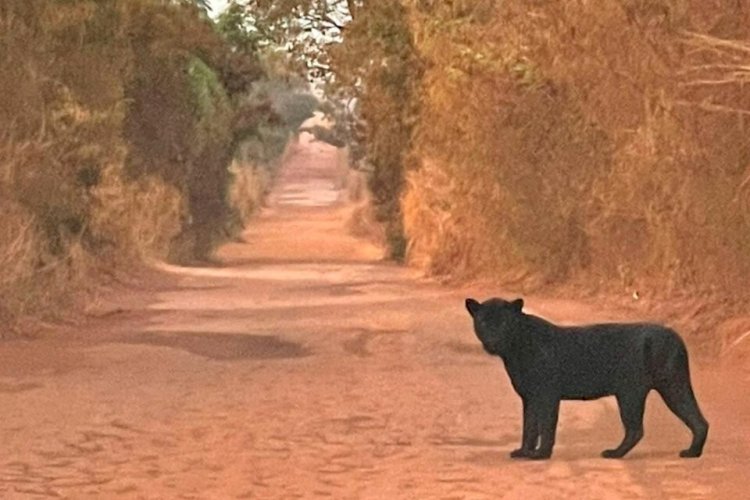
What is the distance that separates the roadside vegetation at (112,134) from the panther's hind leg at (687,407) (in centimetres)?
849

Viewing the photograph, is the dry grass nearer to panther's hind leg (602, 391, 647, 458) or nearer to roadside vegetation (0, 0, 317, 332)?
roadside vegetation (0, 0, 317, 332)

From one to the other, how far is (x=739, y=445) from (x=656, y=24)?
5385mm

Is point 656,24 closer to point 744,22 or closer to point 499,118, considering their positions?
point 744,22

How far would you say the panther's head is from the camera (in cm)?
715

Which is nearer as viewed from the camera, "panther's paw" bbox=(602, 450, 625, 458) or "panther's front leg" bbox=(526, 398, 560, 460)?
"panther's front leg" bbox=(526, 398, 560, 460)

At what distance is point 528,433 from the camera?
286 inches

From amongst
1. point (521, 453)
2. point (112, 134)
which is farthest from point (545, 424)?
point (112, 134)

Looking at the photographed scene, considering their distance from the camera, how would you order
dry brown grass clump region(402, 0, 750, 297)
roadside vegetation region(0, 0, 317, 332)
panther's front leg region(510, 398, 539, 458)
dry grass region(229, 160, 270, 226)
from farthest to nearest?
dry grass region(229, 160, 270, 226) < roadside vegetation region(0, 0, 317, 332) < dry brown grass clump region(402, 0, 750, 297) < panther's front leg region(510, 398, 539, 458)

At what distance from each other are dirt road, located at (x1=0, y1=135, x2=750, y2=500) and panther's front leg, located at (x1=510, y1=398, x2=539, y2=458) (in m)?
0.12

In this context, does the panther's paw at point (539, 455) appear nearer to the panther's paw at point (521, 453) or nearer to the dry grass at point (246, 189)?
the panther's paw at point (521, 453)

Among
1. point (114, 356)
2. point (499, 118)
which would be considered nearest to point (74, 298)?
point (114, 356)

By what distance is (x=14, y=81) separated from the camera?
48.3 feet

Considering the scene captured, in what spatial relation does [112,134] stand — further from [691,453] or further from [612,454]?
[691,453]

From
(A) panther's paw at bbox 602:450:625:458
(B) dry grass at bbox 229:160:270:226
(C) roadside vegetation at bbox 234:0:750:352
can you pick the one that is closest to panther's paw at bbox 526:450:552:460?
(A) panther's paw at bbox 602:450:625:458
